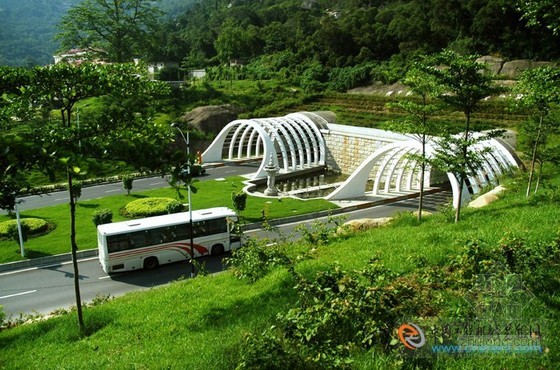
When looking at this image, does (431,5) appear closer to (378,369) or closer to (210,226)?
(210,226)

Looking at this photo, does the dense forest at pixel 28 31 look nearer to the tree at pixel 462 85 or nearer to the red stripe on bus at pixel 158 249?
the red stripe on bus at pixel 158 249

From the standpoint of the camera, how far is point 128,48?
152 feet

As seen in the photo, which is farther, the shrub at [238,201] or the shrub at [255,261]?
the shrub at [238,201]

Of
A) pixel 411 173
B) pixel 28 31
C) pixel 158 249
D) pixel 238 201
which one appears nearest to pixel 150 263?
pixel 158 249

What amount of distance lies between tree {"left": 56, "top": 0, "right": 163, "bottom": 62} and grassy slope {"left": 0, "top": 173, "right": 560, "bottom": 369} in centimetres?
4089

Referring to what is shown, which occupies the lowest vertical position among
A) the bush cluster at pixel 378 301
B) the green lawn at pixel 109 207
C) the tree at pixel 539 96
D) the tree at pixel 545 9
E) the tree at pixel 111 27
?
the green lawn at pixel 109 207

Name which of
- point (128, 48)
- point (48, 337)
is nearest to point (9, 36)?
point (128, 48)

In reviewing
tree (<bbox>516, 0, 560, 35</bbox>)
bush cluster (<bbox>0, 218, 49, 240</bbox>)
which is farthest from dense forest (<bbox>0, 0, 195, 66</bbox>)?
tree (<bbox>516, 0, 560, 35</bbox>)

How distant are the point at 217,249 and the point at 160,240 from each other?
2509 millimetres

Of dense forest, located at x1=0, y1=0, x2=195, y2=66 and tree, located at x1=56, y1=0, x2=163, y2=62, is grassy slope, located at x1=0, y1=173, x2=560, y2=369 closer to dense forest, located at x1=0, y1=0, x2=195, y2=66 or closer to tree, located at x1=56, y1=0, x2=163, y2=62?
tree, located at x1=56, y1=0, x2=163, y2=62

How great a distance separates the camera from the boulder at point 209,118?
42.0 meters

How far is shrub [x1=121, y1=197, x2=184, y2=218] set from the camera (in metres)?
23.5

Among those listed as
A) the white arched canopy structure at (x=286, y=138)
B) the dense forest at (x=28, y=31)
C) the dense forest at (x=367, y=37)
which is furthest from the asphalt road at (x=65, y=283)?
the dense forest at (x=28, y=31)

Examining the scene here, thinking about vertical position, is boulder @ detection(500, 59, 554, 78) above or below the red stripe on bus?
above
